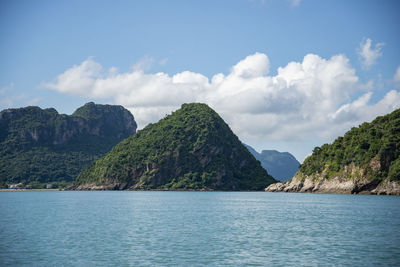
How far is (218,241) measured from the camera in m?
37.8

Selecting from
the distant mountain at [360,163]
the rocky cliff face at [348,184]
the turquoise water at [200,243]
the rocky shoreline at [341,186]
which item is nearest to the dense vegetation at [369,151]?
the distant mountain at [360,163]

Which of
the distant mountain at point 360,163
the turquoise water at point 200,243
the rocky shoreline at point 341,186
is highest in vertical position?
the distant mountain at point 360,163

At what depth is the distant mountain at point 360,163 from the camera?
132 m

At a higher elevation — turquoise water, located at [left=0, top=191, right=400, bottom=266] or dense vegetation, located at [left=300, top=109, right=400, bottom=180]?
dense vegetation, located at [left=300, top=109, right=400, bottom=180]

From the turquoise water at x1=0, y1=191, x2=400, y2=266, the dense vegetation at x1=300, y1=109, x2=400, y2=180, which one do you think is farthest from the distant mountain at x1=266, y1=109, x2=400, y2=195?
the turquoise water at x1=0, y1=191, x2=400, y2=266

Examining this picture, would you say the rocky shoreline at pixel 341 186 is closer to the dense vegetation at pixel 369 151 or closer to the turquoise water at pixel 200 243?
the dense vegetation at pixel 369 151

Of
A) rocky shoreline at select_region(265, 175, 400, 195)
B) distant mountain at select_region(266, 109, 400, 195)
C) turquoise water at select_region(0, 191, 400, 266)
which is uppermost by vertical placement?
distant mountain at select_region(266, 109, 400, 195)

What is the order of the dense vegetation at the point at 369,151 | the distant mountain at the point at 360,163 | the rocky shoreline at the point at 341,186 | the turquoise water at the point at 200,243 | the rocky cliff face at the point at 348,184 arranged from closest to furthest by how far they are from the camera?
the turquoise water at the point at 200,243
the rocky shoreline at the point at 341,186
the rocky cliff face at the point at 348,184
the distant mountain at the point at 360,163
the dense vegetation at the point at 369,151

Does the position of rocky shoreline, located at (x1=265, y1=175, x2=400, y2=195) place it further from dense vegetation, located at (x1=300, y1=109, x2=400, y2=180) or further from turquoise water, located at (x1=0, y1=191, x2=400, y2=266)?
turquoise water, located at (x1=0, y1=191, x2=400, y2=266)

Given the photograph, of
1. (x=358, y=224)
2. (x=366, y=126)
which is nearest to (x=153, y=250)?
(x=358, y=224)

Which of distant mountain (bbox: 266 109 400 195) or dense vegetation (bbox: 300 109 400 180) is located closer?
distant mountain (bbox: 266 109 400 195)

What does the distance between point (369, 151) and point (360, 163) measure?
5.36 meters

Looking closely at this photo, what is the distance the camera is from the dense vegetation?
132m

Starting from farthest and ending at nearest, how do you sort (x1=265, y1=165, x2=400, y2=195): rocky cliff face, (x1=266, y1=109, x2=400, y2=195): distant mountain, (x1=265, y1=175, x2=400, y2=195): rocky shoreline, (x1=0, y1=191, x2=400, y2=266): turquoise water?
(x1=266, y1=109, x2=400, y2=195): distant mountain
(x1=265, y1=165, x2=400, y2=195): rocky cliff face
(x1=265, y1=175, x2=400, y2=195): rocky shoreline
(x1=0, y1=191, x2=400, y2=266): turquoise water
